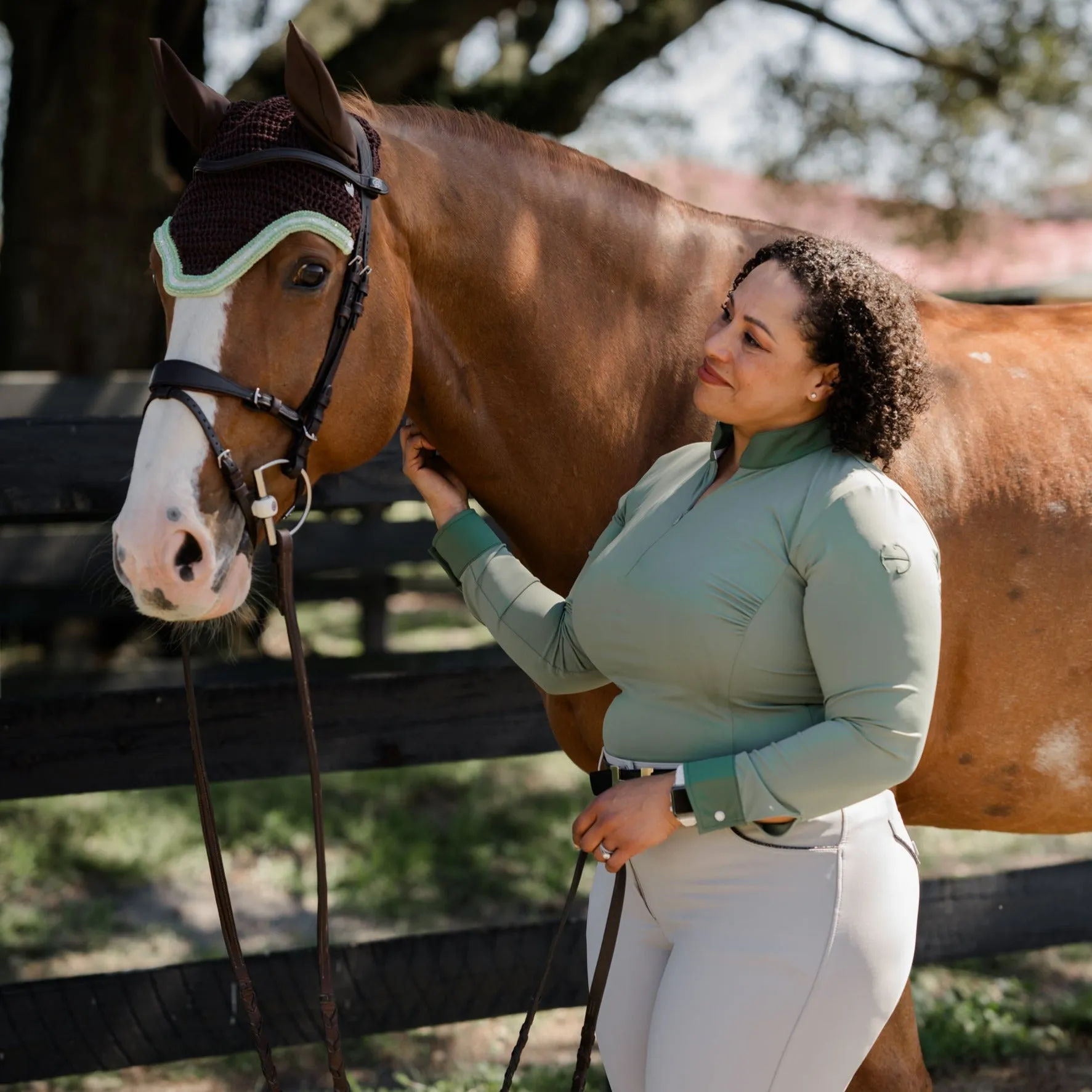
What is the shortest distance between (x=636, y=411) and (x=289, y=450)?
70 cm

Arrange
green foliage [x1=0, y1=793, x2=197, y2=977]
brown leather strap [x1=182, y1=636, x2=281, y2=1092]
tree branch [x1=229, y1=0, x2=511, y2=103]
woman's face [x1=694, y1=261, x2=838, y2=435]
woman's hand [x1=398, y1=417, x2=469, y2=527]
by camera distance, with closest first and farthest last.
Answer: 1. woman's face [x1=694, y1=261, x2=838, y2=435]
2. brown leather strap [x1=182, y1=636, x2=281, y2=1092]
3. woman's hand [x1=398, y1=417, x2=469, y2=527]
4. green foliage [x1=0, y1=793, x2=197, y2=977]
5. tree branch [x1=229, y1=0, x2=511, y2=103]

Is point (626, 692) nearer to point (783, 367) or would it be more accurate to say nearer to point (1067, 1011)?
point (783, 367)

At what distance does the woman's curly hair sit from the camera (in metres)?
1.56

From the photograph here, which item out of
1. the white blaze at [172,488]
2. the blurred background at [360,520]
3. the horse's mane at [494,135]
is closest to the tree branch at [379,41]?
the blurred background at [360,520]

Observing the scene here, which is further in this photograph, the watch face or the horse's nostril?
the horse's nostril

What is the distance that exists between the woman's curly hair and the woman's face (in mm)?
17

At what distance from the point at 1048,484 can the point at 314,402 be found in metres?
1.40

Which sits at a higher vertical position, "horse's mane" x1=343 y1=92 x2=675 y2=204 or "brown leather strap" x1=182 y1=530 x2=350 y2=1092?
"horse's mane" x1=343 y1=92 x2=675 y2=204

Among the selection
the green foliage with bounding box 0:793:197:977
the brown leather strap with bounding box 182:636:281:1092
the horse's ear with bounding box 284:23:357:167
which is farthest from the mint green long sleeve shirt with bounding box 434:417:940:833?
the green foliage with bounding box 0:793:197:977

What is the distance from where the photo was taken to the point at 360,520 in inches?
215

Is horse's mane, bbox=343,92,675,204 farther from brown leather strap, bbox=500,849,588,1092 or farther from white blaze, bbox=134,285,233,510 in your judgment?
brown leather strap, bbox=500,849,588,1092

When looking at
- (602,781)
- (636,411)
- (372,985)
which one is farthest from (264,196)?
(372,985)

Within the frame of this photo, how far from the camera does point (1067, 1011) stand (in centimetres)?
362

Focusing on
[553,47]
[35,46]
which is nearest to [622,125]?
[553,47]
